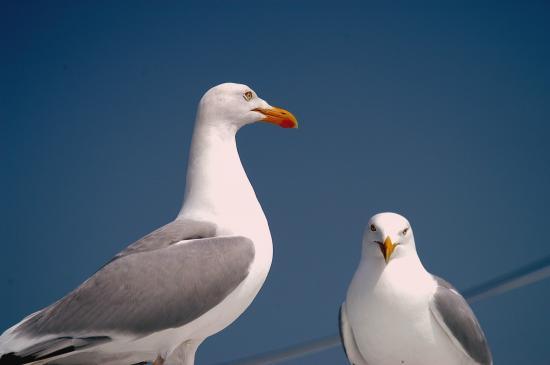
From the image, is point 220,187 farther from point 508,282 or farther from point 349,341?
point 508,282

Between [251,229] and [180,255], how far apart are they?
35 cm

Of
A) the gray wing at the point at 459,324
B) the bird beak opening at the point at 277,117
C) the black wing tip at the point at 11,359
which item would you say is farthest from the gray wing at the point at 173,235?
the gray wing at the point at 459,324

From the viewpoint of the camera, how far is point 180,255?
8.66 ft

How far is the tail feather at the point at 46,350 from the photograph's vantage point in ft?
8.08

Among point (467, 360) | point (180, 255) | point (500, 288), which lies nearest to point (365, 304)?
point (467, 360)

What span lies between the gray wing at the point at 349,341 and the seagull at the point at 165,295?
0.48m

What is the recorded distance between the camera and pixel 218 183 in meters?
3.00

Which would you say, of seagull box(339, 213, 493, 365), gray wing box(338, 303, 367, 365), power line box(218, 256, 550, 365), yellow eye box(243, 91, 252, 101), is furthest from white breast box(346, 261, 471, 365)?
power line box(218, 256, 550, 365)

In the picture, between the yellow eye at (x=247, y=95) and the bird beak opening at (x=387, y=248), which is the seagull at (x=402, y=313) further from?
the yellow eye at (x=247, y=95)

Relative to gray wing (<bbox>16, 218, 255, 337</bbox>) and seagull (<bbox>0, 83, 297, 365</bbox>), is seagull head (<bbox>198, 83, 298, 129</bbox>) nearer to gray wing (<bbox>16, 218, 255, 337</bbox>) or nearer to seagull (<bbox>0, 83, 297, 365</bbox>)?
seagull (<bbox>0, 83, 297, 365</bbox>)

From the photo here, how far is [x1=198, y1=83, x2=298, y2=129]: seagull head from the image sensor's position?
315cm

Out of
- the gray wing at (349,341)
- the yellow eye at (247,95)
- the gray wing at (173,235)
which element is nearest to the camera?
the gray wing at (173,235)

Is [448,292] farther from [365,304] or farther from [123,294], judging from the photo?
[123,294]

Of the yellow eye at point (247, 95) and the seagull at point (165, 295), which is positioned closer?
the seagull at point (165, 295)
